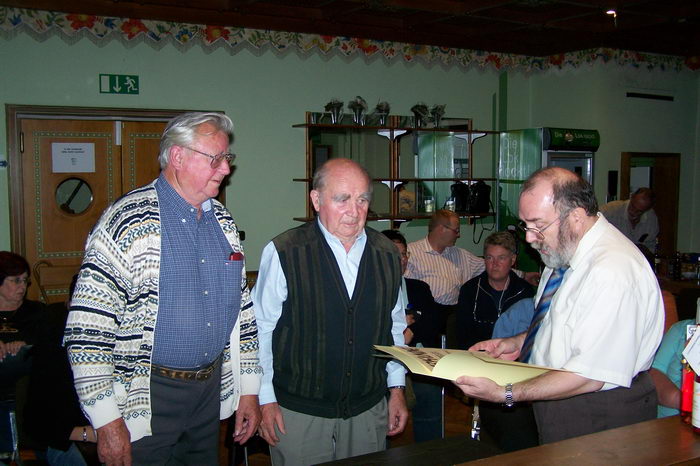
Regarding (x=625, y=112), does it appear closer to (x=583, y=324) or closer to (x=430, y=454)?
(x=583, y=324)

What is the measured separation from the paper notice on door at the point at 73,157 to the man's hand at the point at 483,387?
451 cm

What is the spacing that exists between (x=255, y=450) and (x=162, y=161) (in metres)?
1.55

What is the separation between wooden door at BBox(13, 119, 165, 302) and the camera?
5223mm

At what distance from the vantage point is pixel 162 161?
6.84ft

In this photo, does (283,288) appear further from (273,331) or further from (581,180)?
(581,180)

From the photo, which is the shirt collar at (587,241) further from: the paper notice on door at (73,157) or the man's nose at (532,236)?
the paper notice on door at (73,157)

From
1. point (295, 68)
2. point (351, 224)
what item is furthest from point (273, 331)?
point (295, 68)

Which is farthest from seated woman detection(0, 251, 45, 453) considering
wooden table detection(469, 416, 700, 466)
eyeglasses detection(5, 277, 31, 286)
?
wooden table detection(469, 416, 700, 466)

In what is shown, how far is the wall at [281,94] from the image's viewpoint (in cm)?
521

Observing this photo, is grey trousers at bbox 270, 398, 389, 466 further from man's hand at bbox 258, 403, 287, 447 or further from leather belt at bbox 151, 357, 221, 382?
leather belt at bbox 151, 357, 221, 382

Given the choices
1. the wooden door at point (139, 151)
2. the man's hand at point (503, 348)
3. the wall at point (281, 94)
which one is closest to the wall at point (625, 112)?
the wall at point (281, 94)

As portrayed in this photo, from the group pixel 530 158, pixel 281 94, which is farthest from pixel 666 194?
pixel 281 94

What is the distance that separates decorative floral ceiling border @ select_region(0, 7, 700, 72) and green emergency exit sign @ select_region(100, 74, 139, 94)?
11.7 inches

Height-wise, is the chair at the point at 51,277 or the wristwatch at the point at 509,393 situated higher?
the wristwatch at the point at 509,393
